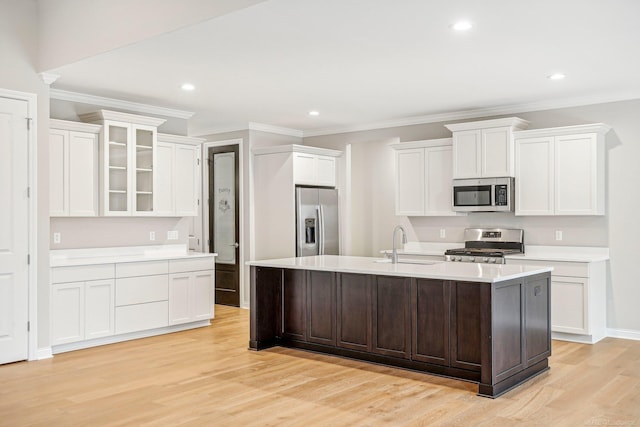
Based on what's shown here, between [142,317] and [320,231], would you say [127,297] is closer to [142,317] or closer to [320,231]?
[142,317]

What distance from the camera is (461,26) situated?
12.8ft

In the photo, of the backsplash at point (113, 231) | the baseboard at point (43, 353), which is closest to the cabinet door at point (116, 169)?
the backsplash at point (113, 231)

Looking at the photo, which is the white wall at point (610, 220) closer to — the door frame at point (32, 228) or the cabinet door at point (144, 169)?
the cabinet door at point (144, 169)

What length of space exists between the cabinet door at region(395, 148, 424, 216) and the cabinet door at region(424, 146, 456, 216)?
7 cm

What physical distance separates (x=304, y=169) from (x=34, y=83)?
3.62 meters

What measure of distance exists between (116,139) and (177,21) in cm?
249

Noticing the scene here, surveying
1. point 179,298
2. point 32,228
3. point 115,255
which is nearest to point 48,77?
point 32,228

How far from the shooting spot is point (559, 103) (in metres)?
6.40

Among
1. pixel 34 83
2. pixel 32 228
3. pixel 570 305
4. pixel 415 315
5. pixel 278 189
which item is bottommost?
pixel 570 305

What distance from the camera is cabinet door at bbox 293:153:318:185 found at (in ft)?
25.2

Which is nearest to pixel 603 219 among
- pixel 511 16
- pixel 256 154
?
pixel 511 16

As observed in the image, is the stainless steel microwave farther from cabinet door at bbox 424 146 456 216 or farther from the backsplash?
the backsplash

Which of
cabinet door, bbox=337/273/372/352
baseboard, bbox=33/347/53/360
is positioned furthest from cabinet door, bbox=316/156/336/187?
baseboard, bbox=33/347/53/360

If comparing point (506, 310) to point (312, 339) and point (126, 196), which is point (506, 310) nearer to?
point (312, 339)
